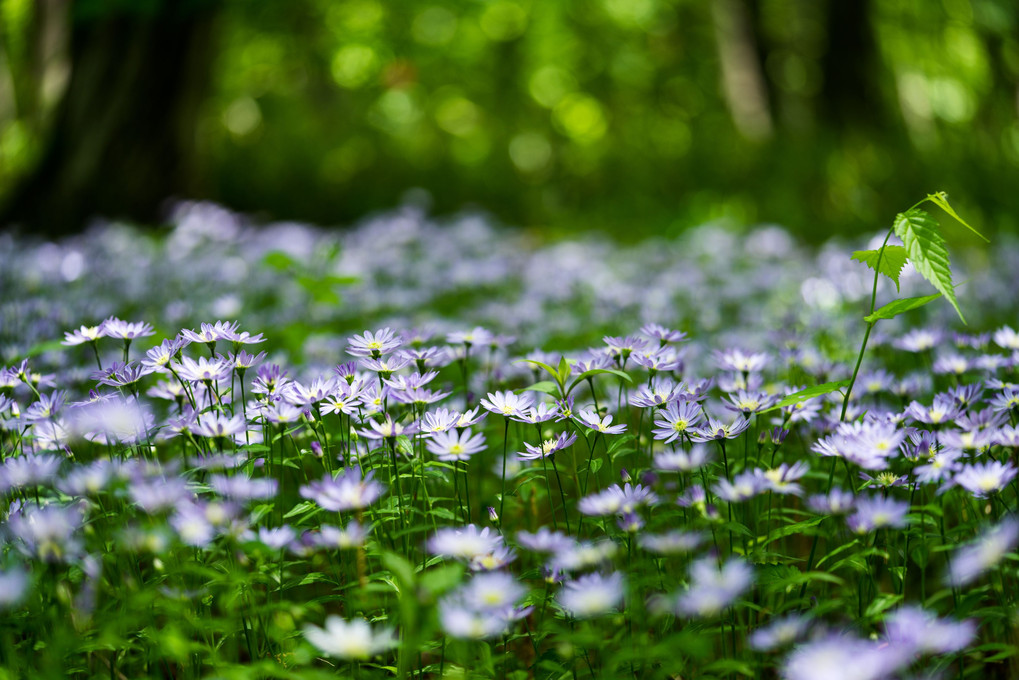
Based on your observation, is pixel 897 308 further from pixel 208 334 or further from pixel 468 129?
pixel 468 129

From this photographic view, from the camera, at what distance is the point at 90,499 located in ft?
4.52

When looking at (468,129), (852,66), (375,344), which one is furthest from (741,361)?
(468,129)

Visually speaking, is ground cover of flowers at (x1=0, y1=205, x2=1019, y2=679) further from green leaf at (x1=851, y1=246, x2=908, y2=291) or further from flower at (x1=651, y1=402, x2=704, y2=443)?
green leaf at (x1=851, y1=246, x2=908, y2=291)

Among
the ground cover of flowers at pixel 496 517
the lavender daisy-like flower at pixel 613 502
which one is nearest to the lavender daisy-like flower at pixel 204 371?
the ground cover of flowers at pixel 496 517

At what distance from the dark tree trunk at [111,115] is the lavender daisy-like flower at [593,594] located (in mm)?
6256

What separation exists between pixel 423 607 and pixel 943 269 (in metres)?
1.16

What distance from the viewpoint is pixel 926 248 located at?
4.86 feet

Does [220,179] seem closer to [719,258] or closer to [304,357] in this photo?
[719,258]

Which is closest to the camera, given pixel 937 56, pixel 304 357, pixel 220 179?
pixel 304 357

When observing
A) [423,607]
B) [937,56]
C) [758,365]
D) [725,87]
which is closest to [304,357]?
[758,365]

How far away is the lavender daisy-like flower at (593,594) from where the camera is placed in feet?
3.49

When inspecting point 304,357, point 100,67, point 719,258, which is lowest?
point 304,357

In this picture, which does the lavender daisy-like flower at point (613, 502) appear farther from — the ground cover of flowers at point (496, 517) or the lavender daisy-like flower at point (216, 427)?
the lavender daisy-like flower at point (216, 427)

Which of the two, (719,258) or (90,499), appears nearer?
(90,499)
